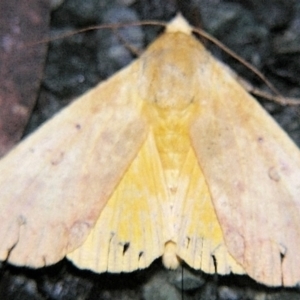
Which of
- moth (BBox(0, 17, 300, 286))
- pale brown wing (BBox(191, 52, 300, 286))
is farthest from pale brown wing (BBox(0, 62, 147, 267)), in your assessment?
pale brown wing (BBox(191, 52, 300, 286))

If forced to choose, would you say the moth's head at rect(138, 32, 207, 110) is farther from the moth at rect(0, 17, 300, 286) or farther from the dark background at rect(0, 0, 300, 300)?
the dark background at rect(0, 0, 300, 300)

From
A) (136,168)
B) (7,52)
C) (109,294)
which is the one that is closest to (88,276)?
(109,294)

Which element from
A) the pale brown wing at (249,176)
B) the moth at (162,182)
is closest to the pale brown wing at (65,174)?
the moth at (162,182)

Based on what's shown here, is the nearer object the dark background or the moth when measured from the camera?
the moth

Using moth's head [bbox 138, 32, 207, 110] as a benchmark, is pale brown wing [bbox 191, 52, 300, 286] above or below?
below

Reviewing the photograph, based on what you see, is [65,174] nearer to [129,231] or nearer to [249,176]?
[129,231]

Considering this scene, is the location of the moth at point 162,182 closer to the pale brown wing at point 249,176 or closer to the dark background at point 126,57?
the pale brown wing at point 249,176
